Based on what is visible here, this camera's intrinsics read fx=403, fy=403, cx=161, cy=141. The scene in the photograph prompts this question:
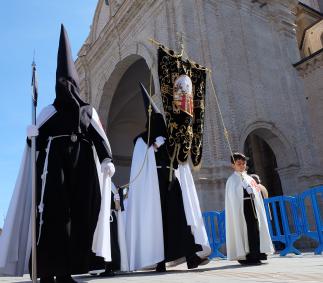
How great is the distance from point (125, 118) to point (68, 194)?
17276 millimetres

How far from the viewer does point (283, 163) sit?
13641 mm

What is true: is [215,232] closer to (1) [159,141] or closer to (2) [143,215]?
(2) [143,215]

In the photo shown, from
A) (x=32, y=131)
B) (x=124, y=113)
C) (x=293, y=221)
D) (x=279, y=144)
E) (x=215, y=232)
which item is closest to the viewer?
(x=32, y=131)

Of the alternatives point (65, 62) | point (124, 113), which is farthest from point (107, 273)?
point (124, 113)

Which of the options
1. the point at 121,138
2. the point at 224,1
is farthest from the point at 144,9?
the point at 121,138

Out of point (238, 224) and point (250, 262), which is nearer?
point (250, 262)

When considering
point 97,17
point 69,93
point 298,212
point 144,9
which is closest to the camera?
point 69,93

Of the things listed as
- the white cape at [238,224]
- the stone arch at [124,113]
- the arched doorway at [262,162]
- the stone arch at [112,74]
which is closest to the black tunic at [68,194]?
the white cape at [238,224]

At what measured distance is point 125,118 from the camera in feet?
68.1

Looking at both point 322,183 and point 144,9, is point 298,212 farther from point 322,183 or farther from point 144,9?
point 144,9

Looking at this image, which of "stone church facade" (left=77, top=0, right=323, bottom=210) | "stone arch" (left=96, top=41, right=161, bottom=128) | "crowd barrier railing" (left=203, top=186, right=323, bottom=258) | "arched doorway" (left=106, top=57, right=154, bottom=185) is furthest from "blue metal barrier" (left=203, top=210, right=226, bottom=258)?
"arched doorway" (left=106, top=57, right=154, bottom=185)

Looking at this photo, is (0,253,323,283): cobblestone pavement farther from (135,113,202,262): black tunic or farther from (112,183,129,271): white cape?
(112,183,129,271): white cape

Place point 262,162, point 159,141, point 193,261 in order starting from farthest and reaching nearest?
point 262,162, point 159,141, point 193,261

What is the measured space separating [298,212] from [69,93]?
5.13 m
